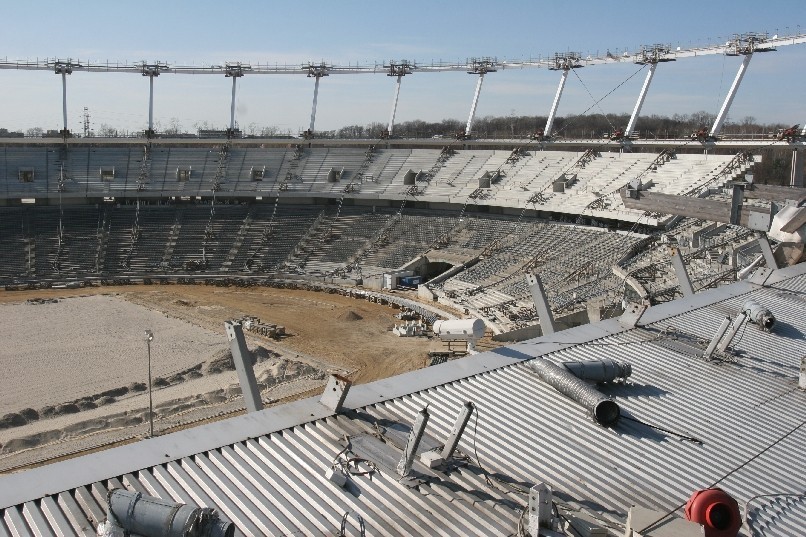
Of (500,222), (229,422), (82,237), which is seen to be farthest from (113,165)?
(229,422)

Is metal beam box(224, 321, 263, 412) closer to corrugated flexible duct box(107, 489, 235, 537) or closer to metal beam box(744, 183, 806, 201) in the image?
corrugated flexible duct box(107, 489, 235, 537)

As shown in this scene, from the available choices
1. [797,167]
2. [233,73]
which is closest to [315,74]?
[233,73]

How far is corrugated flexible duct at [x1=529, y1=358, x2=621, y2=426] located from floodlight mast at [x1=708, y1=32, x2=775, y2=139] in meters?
31.8

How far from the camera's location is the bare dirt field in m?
18.8

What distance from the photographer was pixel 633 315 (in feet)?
44.2

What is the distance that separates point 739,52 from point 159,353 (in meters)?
30.8

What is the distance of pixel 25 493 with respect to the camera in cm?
675

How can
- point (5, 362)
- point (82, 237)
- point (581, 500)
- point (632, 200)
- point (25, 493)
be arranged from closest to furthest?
point (25, 493) → point (581, 500) → point (632, 200) → point (5, 362) → point (82, 237)

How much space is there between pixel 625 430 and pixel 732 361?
12.7 ft

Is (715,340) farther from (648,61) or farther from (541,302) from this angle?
(648,61)

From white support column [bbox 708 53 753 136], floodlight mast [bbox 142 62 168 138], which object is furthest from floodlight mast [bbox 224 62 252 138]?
white support column [bbox 708 53 753 136]

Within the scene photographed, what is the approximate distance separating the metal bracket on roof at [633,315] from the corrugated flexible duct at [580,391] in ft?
10.5

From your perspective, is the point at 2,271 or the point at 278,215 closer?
the point at 2,271

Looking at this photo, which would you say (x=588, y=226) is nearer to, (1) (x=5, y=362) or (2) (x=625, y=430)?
(1) (x=5, y=362)
